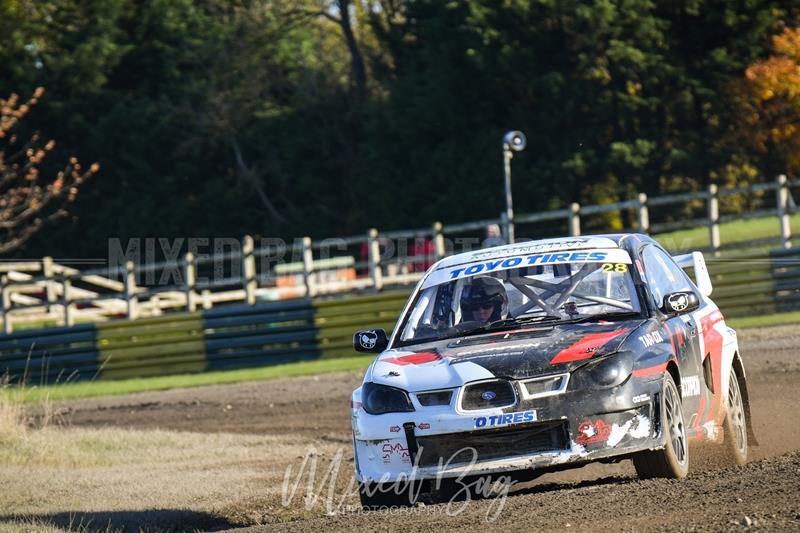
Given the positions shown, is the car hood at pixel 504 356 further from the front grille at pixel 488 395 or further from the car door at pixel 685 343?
the car door at pixel 685 343

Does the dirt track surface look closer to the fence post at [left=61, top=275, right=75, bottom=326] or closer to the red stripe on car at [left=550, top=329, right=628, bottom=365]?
the red stripe on car at [left=550, top=329, right=628, bottom=365]

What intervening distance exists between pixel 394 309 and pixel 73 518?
13939mm

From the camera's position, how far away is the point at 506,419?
6.75 m

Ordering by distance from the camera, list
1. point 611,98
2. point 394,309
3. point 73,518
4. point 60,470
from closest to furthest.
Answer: point 73,518, point 60,470, point 394,309, point 611,98

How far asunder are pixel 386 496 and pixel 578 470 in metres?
2.87

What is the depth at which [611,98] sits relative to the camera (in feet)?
127

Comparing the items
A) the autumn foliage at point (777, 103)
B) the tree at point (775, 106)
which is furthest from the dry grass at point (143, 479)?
the tree at point (775, 106)

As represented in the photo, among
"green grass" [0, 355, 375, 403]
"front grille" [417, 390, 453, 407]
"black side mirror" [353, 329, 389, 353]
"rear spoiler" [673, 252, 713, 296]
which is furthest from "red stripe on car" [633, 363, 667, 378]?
"green grass" [0, 355, 375, 403]

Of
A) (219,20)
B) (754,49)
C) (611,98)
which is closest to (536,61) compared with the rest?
(611,98)

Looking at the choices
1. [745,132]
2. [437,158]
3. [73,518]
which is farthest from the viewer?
[437,158]

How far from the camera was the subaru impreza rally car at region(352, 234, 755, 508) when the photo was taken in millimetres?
6766

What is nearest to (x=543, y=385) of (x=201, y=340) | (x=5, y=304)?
(x=201, y=340)

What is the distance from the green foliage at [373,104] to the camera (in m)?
38.4

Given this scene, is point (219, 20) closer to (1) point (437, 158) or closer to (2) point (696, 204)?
(1) point (437, 158)
